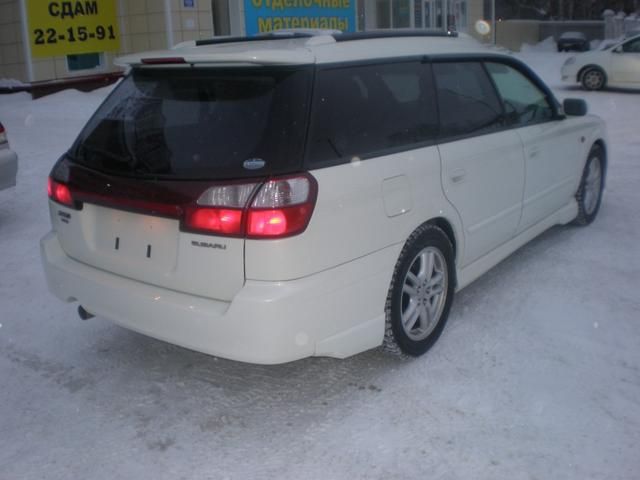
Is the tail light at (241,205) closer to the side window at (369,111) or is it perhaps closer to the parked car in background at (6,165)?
the side window at (369,111)

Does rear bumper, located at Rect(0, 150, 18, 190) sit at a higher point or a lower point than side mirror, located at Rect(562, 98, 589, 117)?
lower

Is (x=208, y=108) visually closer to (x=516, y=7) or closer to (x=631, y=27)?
(x=631, y=27)

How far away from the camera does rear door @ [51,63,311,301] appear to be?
338 cm

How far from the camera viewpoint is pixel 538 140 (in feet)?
17.5

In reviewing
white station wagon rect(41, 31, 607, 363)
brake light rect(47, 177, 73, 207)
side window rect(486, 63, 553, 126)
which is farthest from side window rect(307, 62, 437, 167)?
brake light rect(47, 177, 73, 207)

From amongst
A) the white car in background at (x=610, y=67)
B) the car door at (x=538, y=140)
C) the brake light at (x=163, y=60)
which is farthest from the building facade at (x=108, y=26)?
the brake light at (x=163, y=60)

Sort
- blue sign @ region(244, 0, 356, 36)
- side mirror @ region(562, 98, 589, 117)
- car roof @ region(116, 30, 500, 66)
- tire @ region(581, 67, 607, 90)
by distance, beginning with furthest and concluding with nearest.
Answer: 1. blue sign @ region(244, 0, 356, 36)
2. tire @ region(581, 67, 607, 90)
3. side mirror @ region(562, 98, 589, 117)
4. car roof @ region(116, 30, 500, 66)

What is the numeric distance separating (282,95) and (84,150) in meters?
1.20

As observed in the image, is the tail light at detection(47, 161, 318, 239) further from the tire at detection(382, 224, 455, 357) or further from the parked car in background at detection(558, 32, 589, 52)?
the parked car in background at detection(558, 32, 589, 52)

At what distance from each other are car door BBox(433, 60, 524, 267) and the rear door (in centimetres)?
118

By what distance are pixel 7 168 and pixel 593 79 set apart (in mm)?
13528

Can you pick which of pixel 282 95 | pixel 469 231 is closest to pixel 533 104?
pixel 469 231

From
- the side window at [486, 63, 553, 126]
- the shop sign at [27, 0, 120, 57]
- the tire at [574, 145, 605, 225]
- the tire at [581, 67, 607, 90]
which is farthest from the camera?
the tire at [581, 67, 607, 90]

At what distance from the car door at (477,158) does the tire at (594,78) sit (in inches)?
511
